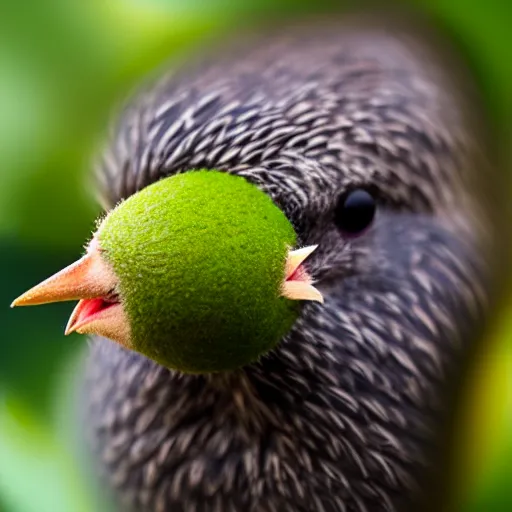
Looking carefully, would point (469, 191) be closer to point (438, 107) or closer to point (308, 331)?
point (438, 107)

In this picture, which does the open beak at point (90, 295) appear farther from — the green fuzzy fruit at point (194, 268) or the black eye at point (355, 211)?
the black eye at point (355, 211)

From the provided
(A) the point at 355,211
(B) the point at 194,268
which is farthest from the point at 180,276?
(A) the point at 355,211

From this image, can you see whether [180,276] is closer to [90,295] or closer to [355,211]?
[90,295]

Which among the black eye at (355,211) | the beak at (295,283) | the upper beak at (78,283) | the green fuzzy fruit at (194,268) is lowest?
the black eye at (355,211)

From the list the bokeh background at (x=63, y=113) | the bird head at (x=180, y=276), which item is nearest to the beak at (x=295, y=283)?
the bird head at (x=180, y=276)

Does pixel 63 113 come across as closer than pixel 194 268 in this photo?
No

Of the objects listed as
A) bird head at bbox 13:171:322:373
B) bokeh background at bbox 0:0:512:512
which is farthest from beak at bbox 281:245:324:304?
bokeh background at bbox 0:0:512:512

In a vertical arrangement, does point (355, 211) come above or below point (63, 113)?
below

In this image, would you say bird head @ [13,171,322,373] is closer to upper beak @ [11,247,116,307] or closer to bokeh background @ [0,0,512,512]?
upper beak @ [11,247,116,307]
